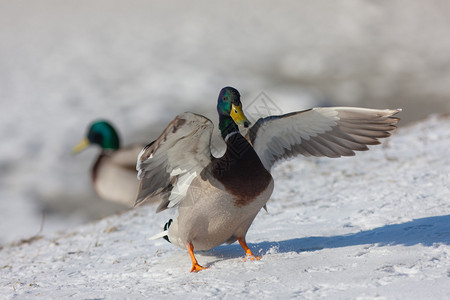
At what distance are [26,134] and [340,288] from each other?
16.7 m

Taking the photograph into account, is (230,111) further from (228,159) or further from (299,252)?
(299,252)

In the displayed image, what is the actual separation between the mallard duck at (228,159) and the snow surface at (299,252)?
1.12 ft

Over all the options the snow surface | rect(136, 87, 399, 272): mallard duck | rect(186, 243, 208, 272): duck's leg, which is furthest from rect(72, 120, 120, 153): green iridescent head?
rect(186, 243, 208, 272): duck's leg

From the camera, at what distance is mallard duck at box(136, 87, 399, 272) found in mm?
3805

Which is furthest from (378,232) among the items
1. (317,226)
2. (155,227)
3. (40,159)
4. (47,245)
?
(40,159)

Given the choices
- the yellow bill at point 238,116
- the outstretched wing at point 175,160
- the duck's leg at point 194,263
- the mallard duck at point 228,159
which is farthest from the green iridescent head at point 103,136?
the yellow bill at point 238,116

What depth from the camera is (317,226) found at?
5.09m

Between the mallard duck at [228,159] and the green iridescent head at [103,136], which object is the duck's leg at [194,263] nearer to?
the mallard duck at [228,159]

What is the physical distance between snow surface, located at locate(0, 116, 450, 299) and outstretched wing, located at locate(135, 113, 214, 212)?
0.58 meters

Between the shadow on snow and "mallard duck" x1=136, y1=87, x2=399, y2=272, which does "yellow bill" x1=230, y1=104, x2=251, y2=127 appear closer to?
"mallard duck" x1=136, y1=87, x2=399, y2=272

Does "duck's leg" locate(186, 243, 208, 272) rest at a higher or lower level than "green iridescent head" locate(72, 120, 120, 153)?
lower

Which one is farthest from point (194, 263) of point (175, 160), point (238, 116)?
point (238, 116)

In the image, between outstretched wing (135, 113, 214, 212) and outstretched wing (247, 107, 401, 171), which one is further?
outstretched wing (247, 107, 401, 171)

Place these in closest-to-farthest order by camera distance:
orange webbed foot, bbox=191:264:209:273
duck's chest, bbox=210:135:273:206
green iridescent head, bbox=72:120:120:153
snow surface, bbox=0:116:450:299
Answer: snow surface, bbox=0:116:450:299
duck's chest, bbox=210:135:273:206
orange webbed foot, bbox=191:264:209:273
green iridescent head, bbox=72:120:120:153
